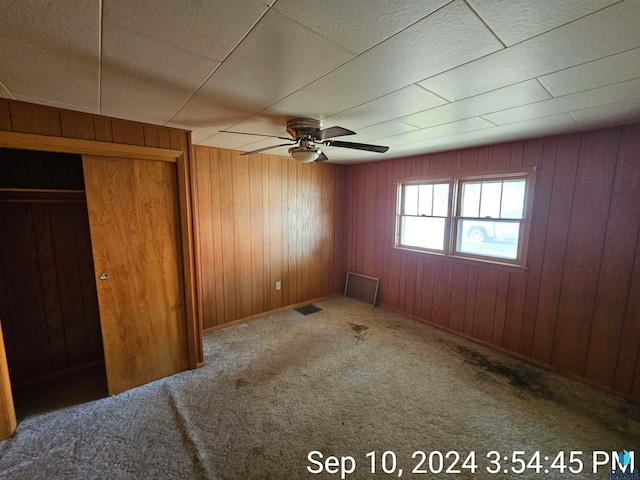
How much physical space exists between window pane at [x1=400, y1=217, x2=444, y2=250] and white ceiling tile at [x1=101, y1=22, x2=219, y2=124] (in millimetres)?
3219

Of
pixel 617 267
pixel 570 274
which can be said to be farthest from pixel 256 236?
pixel 617 267

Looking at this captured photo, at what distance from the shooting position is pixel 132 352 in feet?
7.61

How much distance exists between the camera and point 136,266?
228 centimetres

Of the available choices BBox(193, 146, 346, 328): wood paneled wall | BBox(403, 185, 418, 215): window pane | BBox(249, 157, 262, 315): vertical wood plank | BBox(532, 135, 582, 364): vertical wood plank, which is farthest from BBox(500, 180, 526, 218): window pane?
BBox(249, 157, 262, 315): vertical wood plank

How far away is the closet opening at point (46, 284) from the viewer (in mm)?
2221

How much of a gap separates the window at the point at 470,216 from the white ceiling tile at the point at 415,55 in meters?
2.08

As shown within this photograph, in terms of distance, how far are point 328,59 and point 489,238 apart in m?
2.84

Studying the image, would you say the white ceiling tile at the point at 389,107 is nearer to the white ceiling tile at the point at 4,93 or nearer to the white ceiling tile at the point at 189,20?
the white ceiling tile at the point at 189,20

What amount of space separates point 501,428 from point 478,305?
149 cm

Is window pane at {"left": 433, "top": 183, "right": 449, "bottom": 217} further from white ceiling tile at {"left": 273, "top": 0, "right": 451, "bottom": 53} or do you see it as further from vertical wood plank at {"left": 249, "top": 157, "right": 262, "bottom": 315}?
white ceiling tile at {"left": 273, "top": 0, "right": 451, "bottom": 53}

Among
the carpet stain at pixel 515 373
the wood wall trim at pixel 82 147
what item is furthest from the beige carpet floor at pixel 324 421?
the wood wall trim at pixel 82 147

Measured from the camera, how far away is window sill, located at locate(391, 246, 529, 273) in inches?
113

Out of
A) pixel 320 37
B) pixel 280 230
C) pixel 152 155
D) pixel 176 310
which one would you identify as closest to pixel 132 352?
pixel 176 310

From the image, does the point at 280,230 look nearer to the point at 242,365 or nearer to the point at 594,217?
the point at 242,365
